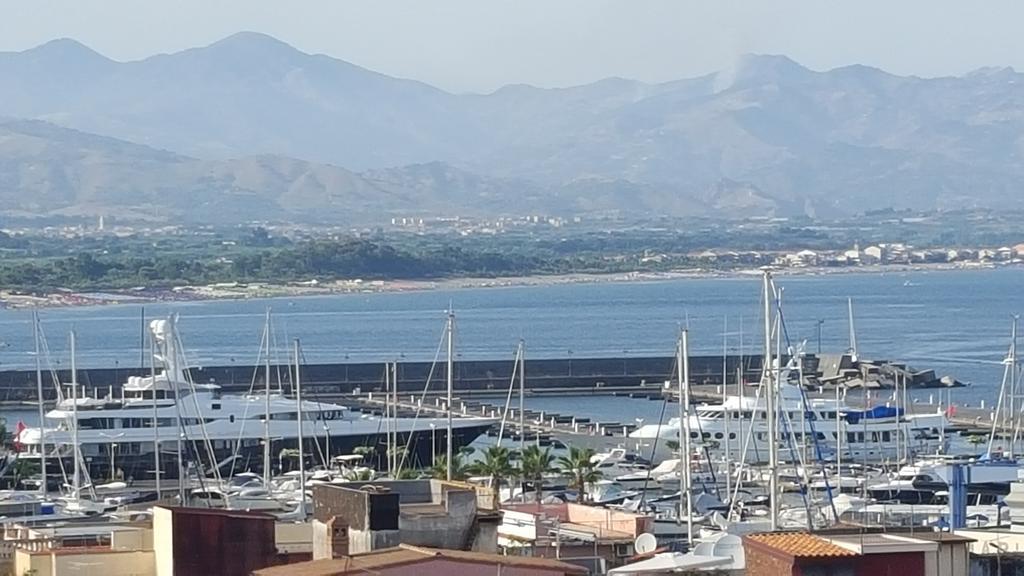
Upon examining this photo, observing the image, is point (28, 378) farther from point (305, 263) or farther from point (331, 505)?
point (305, 263)

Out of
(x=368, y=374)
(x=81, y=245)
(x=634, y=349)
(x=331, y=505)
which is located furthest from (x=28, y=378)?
(x=81, y=245)

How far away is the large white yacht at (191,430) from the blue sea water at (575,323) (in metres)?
20.0

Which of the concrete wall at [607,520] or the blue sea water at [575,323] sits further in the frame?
the blue sea water at [575,323]

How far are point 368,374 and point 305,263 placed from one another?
96933mm

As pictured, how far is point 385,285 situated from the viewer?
15838cm

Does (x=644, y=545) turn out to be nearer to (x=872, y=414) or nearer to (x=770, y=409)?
(x=770, y=409)

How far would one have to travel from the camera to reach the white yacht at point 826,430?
37.6 m

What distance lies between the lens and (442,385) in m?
58.7

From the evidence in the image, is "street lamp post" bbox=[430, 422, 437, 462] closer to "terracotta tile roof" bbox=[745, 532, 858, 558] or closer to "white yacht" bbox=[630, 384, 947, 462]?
"white yacht" bbox=[630, 384, 947, 462]

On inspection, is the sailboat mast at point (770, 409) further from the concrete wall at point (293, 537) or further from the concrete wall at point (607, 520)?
the concrete wall at point (293, 537)

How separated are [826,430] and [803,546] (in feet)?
98.5

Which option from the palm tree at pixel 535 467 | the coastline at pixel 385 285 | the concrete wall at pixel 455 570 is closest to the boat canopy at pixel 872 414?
the palm tree at pixel 535 467

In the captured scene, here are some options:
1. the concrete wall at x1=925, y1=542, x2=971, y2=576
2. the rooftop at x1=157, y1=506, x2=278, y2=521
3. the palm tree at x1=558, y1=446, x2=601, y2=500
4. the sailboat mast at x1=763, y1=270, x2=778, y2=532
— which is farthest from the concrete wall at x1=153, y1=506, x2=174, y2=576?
the palm tree at x1=558, y1=446, x2=601, y2=500

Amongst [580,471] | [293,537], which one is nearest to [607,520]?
[293,537]
